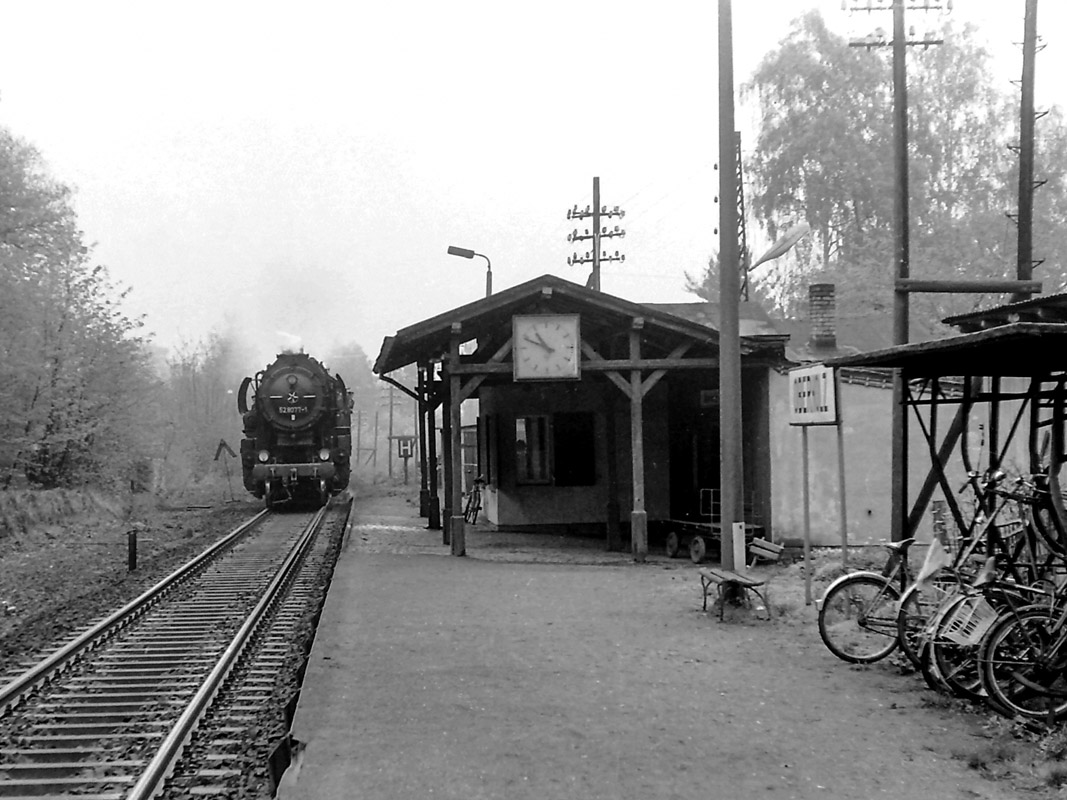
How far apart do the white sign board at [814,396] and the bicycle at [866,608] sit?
1715mm

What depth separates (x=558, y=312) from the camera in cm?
1530

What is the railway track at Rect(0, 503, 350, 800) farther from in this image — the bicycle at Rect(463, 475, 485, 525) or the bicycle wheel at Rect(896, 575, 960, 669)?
the bicycle at Rect(463, 475, 485, 525)

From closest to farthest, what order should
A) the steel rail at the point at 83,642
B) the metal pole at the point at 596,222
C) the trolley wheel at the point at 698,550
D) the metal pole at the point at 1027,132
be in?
1. the steel rail at the point at 83,642
2. the metal pole at the point at 1027,132
3. the trolley wheel at the point at 698,550
4. the metal pole at the point at 596,222

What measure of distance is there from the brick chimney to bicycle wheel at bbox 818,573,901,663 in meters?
10.5

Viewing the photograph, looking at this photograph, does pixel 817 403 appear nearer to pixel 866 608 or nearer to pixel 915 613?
pixel 866 608

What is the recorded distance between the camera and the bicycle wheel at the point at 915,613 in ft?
23.5

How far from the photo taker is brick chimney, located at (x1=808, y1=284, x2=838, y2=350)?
18109 mm

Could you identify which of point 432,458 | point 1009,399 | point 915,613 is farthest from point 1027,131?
point 432,458

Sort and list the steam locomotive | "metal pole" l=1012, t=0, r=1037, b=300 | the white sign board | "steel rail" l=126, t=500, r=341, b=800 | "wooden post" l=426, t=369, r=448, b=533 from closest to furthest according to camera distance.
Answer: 1. "steel rail" l=126, t=500, r=341, b=800
2. the white sign board
3. "metal pole" l=1012, t=0, r=1037, b=300
4. "wooden post" l=426, t=369, r=448, b=533
5. the steam locomotive

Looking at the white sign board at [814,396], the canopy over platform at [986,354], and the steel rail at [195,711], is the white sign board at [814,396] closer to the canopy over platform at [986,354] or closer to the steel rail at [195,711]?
the canopy over platform at [986,354]

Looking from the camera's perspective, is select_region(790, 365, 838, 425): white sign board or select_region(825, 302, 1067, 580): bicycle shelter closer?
select_region(825, 302, 1067, 580): bicycle shelter

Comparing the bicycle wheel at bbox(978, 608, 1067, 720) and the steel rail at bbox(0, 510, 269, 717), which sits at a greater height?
Answer: the bicycle wheel at bbox(978, 608, 1067, 720)

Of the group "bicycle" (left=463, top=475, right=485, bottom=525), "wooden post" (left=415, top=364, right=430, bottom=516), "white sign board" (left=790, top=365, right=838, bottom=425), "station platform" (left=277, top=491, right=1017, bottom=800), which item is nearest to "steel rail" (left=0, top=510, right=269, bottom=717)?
"station platform" (left=277, top=491, right=1017, bottom=800)

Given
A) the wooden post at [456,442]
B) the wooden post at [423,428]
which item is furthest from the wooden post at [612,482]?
the wooden post at [423,428]
